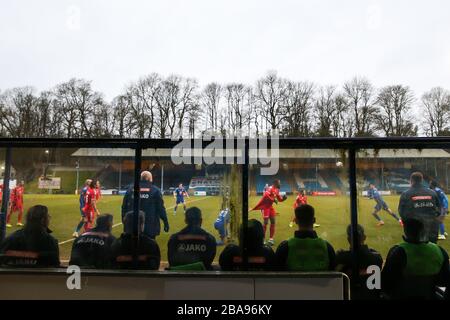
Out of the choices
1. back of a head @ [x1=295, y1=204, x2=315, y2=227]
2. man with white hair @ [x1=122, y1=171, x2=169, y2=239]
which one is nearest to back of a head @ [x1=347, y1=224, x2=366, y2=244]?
back of a head @ [x1=295, y1=204, x2=315, y2=227]

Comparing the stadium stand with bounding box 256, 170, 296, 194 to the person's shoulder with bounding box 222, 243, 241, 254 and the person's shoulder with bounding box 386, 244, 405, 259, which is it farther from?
the person's shoulder with bounding box 386, 244, 405, 259

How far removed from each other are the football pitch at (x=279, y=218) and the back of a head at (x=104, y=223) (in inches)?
2.5

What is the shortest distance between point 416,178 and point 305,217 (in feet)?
4.57

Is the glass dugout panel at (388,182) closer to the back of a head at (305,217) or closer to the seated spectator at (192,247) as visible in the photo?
the back of a head at (305,217)

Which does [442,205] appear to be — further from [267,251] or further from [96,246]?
[96,246]

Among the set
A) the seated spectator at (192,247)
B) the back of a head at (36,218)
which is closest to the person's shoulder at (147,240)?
the seated spectator at (192,247)

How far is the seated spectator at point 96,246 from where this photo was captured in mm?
3682

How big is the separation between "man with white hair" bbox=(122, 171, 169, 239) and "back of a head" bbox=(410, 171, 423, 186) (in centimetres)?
289

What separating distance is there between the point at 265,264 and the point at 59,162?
8.72ft

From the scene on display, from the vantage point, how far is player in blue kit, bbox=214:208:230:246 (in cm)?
375
